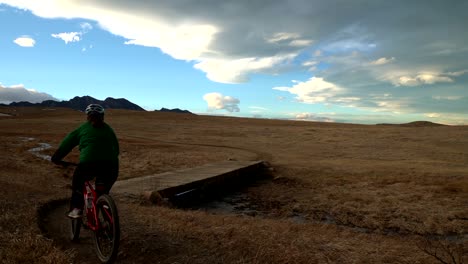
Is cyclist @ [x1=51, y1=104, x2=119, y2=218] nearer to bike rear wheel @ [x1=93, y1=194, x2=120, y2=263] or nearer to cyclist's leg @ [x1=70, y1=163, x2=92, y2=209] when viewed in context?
cyclist's leg @ [x1=70, y1=163, x2=92, y2=209]

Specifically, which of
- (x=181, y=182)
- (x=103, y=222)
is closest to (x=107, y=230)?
(x=103, y=222)

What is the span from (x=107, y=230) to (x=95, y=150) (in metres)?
1.35

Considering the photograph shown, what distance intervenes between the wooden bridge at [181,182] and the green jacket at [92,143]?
6.13 m

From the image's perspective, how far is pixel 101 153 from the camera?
22.6 ft

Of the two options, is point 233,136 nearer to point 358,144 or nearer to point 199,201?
point 358,144

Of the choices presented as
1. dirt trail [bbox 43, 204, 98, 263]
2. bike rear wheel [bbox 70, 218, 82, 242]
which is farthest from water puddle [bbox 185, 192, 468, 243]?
bike rear wheel [bbox 70, 218, 82, 242]

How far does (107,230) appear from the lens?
6289 mm

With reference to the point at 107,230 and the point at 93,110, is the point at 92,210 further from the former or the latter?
the point at 93,110

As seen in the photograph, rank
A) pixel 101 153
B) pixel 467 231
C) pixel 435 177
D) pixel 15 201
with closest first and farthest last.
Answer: pixel 101 153
pixel 15 201
pixel 467 231
pixel 435 177

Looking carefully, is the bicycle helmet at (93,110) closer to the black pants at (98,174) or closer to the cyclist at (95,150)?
the cyclist at (95,150)

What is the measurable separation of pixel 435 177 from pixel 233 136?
32231 millimetres

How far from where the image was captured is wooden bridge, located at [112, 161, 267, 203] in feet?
44.4

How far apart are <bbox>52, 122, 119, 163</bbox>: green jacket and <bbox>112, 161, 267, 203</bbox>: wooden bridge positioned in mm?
6128

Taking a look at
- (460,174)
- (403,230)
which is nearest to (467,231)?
(403,230)
